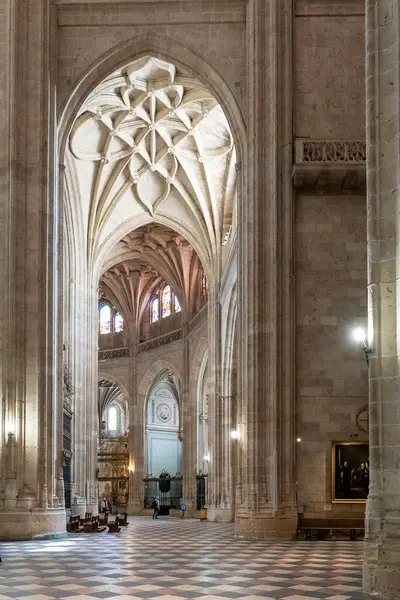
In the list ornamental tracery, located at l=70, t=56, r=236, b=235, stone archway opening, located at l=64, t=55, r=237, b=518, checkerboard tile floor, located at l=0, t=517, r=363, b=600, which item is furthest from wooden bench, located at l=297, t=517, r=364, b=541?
stone archway opening, located at l=64, t=55, r=237, b=518

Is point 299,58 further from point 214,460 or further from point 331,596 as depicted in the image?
point 214,460

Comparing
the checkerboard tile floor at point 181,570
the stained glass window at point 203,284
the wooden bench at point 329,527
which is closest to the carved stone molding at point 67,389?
the checkerboard tile floor at point 181,570

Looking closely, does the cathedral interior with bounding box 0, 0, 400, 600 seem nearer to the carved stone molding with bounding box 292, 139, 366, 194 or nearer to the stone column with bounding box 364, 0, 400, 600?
→ the carved stone molding with bounding box 292, 139, 366, 194

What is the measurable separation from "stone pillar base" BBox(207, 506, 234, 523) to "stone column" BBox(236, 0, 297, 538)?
13.4 metres

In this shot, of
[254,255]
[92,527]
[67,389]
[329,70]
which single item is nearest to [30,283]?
[254,255]

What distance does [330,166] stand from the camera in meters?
21.1

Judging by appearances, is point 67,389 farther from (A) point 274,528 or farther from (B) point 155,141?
(A) point 274,528

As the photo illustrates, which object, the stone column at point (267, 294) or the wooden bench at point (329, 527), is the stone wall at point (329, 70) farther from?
the wooden bench at point (329, 527)

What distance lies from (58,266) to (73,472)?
42.9 feet

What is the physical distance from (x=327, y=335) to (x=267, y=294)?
1827 mm

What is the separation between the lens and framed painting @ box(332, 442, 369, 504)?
20.2m

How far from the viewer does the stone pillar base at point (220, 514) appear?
35.5 metres

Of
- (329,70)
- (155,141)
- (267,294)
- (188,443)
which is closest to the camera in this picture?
(267,294)

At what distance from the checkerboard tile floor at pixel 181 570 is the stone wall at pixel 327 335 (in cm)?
191
